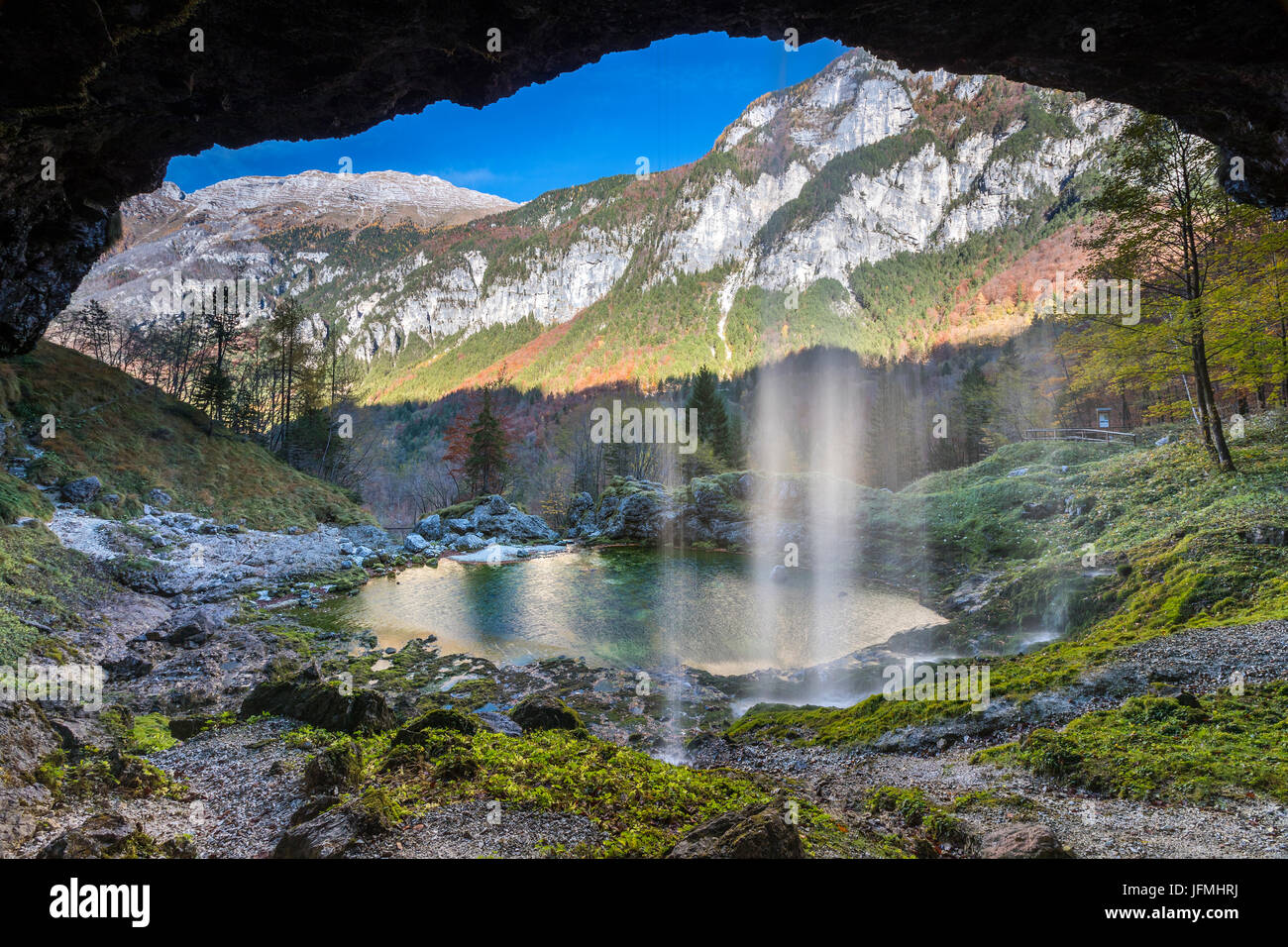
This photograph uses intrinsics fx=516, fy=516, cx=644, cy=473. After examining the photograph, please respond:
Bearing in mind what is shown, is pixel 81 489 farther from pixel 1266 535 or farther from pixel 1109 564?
pixel 1266 535

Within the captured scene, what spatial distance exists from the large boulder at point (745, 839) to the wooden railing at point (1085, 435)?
3204 cm

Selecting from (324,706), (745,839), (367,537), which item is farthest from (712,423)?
(745,839)

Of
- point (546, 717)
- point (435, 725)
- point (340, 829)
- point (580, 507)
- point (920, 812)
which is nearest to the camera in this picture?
point (340, 829)

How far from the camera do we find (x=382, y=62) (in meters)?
6.25

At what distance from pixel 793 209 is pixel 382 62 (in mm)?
174266

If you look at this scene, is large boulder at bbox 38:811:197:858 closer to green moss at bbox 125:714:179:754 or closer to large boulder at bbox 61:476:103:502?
green moss at bbox 125:714:179:754

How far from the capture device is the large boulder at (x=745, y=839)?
10.7 feet

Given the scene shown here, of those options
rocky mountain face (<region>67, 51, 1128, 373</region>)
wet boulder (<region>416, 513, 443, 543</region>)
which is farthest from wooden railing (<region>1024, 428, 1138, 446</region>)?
rocky mountain face (<region>67, 51, 1128, 373</region>)

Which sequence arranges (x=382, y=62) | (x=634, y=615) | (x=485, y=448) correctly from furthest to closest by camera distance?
(x=485, y=448) < (x=634, y=615) < (x=382, y=62)

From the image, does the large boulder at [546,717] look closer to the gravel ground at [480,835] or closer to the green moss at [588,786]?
the green moss at [588,786]
